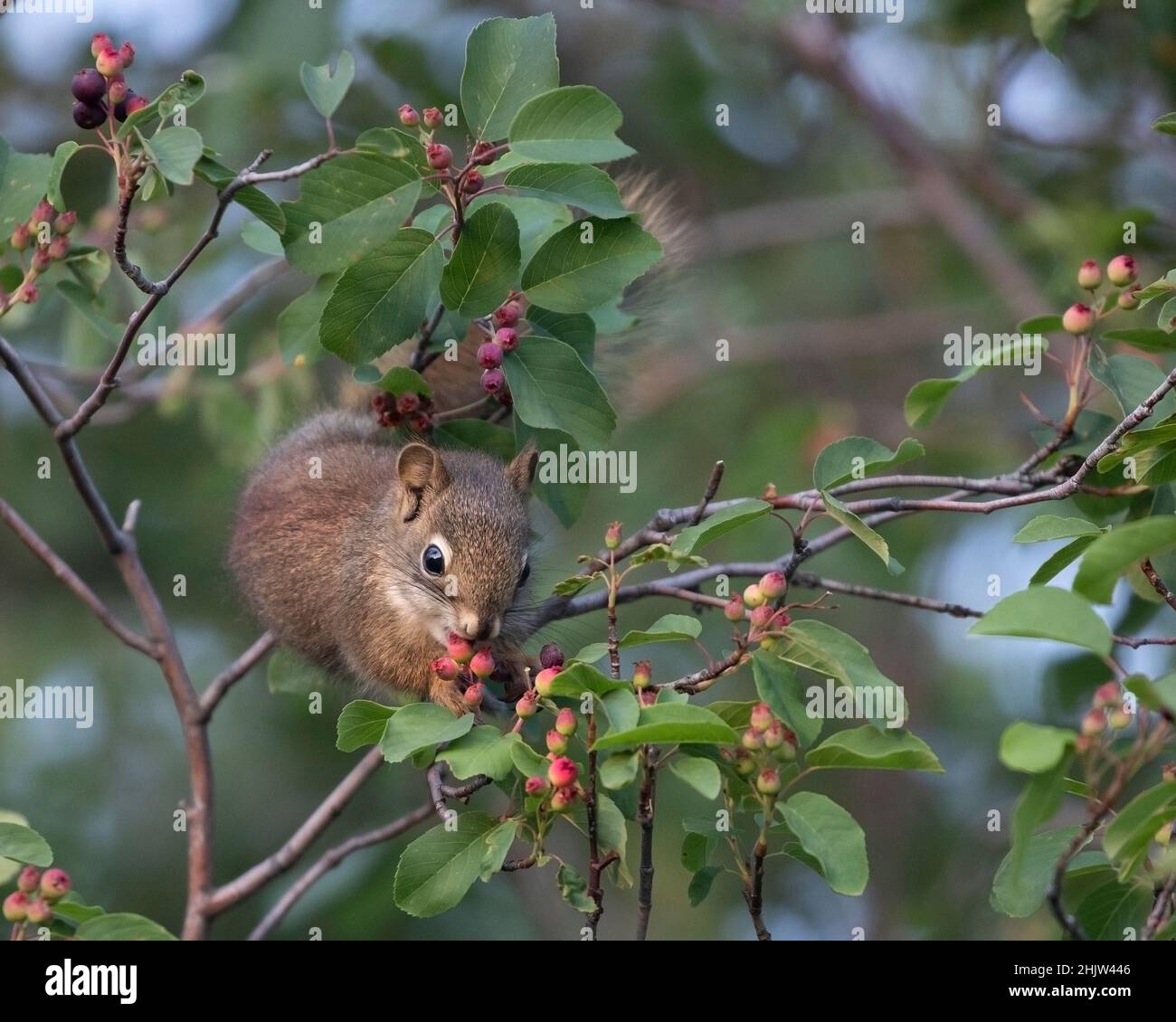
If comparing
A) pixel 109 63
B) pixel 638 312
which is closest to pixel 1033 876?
pixel 109 63

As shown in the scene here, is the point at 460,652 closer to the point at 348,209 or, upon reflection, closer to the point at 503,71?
the point at 348,209

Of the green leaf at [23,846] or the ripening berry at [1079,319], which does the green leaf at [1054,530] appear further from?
the green leaf at [23,846]

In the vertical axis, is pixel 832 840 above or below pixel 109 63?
below

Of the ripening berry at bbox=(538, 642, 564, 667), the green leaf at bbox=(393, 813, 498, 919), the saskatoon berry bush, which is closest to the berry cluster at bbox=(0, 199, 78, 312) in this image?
the saskatoon berry bush

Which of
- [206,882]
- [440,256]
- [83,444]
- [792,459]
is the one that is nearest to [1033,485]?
[440,256]

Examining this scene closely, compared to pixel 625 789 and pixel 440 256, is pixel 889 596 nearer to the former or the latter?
pixel 625 789

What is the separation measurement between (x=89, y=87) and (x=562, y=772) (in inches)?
69.4

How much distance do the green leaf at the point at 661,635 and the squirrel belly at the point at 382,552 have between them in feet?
2.87

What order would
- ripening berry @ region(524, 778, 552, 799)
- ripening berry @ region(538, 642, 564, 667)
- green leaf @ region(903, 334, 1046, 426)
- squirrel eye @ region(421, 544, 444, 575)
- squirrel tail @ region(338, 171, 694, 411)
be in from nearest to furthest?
ripening berry @ region(524, 778, 552, 799) → ripening berry @ region(538, 642, 564, 667) → green leaf @ region(903, 334, 1046, 426) → squirrel eye @ region(421, 544, 444, 575) → squirrel tail @ region(338, 171, 694, 411)

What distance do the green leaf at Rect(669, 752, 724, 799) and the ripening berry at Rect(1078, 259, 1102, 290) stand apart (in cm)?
141

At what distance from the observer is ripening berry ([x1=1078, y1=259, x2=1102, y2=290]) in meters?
3.13

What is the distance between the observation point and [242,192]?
10.6ft

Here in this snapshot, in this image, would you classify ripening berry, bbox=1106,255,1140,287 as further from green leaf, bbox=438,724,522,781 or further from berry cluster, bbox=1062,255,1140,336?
green leaf, bbox=438,724,522,781

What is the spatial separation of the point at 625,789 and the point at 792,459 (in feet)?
14.0
